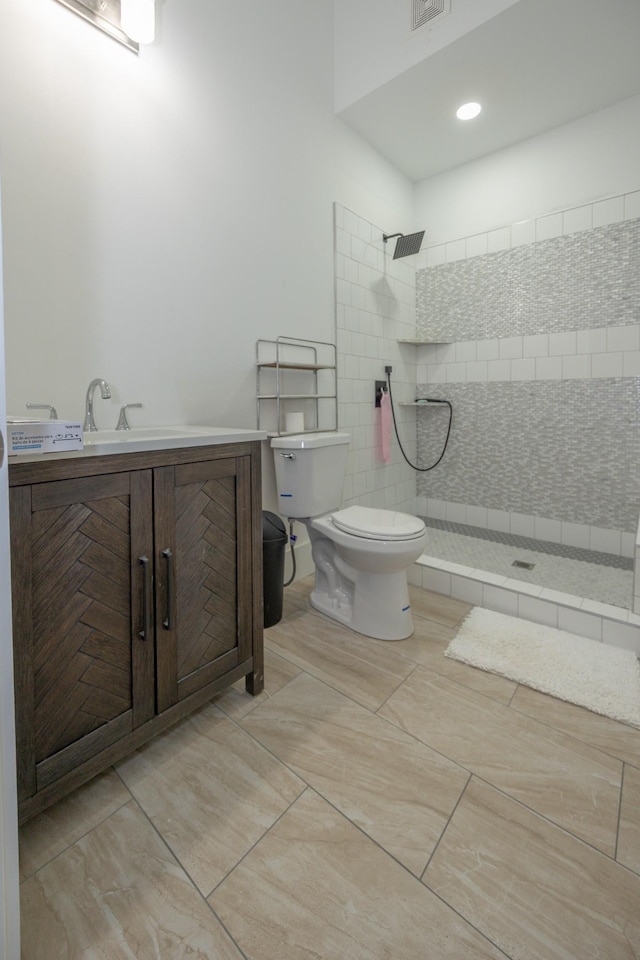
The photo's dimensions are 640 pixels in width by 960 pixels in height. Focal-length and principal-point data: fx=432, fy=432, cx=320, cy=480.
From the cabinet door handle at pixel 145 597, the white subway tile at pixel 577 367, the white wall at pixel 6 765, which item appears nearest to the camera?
the white wall at pixel 6 765

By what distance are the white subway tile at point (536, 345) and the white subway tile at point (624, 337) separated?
13.4 inches

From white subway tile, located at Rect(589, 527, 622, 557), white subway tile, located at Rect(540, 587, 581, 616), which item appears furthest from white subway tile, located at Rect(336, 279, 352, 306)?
white subway tile, located at Rect(589, 527, 622, 557)

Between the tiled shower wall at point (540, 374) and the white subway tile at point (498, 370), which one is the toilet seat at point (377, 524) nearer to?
the tiled shower wall at point (540, 374)

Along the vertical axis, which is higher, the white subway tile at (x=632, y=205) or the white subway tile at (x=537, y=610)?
the white subway tile at (x=632, y=205)

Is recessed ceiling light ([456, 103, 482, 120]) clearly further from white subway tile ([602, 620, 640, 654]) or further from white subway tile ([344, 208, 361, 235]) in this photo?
white subway tile ([602, 620, 640, 654])

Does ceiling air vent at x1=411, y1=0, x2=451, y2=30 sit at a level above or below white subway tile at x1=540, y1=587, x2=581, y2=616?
above

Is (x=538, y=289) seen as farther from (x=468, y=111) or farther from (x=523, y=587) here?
(x=523, y=587)

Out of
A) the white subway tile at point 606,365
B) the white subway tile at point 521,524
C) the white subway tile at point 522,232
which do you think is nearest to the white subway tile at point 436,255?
the white subway tile at point 522,232

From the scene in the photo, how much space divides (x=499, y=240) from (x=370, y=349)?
1137mm

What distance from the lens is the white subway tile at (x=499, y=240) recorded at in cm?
287

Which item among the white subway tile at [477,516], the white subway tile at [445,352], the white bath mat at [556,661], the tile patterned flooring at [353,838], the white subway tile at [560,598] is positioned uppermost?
the white subway tile at [445,352]

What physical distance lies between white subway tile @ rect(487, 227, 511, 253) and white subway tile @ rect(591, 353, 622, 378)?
3.15 ft

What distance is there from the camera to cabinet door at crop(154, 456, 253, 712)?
3.83ft

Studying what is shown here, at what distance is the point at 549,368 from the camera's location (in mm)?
2777
